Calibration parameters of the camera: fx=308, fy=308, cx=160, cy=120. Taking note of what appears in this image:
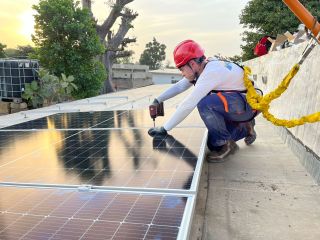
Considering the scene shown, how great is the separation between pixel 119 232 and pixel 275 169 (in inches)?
109

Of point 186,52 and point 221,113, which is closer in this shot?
point 186,52

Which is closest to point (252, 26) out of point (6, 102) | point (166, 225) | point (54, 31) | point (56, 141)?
point (54, 31)

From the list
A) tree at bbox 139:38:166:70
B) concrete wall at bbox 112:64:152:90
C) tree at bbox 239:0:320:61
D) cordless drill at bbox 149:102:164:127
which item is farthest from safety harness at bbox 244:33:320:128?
tree at bbox 139:38:166:70

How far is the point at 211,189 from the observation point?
137 inches

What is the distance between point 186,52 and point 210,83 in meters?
0.50

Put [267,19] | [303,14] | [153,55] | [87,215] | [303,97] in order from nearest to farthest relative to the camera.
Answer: [87,215]
[303,14]
[303,97]
[267,19]
[153,55]

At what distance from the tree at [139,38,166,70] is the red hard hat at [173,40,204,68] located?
6697 centimetres

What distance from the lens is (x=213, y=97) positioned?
4.10 m

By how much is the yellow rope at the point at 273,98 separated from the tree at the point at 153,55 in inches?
2647

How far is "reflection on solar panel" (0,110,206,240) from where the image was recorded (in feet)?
6.41

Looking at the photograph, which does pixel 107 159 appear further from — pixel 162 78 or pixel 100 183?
pixel 162 78

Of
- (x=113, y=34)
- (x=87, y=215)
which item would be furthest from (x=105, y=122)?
(x=113, y=34)

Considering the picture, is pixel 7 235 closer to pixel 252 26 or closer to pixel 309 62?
pixel 309 62

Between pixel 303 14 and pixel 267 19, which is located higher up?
pixel 267 19
